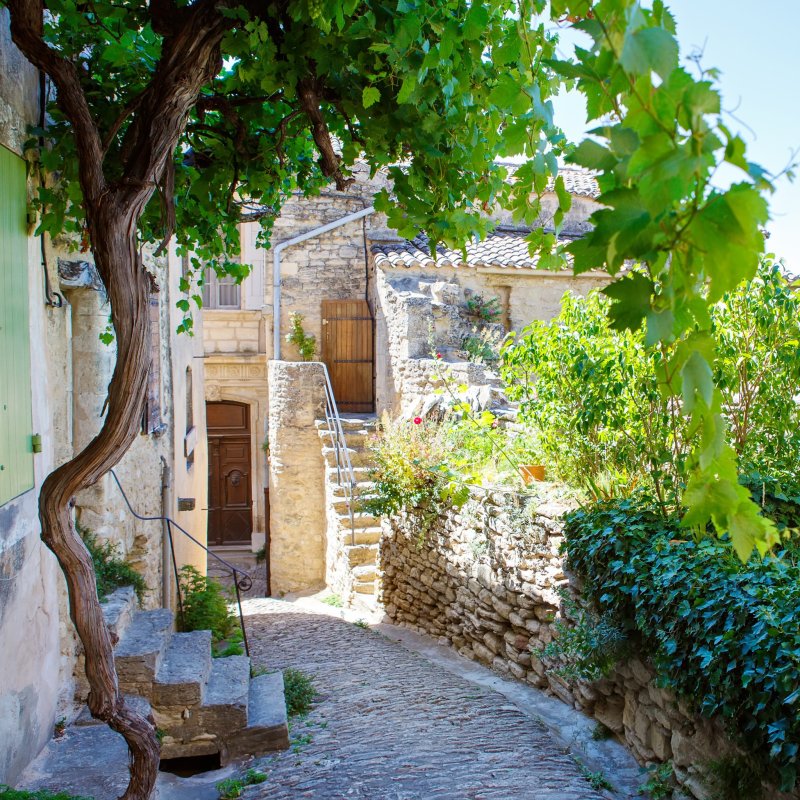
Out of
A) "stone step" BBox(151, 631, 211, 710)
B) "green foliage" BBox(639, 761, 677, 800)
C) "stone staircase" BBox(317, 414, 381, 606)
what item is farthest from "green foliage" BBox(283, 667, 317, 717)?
"stone staircase" BBox(317, 414, 381, 606)

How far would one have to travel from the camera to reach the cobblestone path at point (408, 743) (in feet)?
12.2

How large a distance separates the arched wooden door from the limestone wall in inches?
184

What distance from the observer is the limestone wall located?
36.6 ft

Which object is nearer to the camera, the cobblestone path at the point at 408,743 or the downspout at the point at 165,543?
the cobblestone path at the point at 408,743

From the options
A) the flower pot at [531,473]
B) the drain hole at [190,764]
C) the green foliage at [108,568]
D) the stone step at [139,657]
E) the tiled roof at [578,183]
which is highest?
the tiled roof at [578,183]

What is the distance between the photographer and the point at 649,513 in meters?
4.32

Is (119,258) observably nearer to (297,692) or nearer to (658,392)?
(658,392)

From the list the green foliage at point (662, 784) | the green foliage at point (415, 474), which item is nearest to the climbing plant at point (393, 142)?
the green foliage at point (662, 784)

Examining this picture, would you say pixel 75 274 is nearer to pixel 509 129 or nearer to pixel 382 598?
pixel 509 129

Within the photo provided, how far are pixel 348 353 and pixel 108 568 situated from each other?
8585 mm

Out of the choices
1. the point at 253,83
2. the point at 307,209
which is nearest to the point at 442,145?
the point at 253,83

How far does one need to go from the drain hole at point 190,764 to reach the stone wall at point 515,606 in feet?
7.38

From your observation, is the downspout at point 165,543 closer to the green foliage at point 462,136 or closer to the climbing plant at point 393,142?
the green foliage at point 462,136

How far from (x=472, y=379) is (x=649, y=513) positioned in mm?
4713
